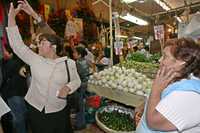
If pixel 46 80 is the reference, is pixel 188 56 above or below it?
above

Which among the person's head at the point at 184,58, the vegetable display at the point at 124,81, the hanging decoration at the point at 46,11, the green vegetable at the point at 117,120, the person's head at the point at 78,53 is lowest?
the green vegetable at the point at 117,120

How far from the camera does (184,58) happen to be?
1594 mm

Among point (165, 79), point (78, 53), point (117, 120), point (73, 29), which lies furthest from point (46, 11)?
point (165, 79)

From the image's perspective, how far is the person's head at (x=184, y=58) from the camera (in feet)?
5.21

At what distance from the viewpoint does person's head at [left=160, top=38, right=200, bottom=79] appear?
5.21 feet

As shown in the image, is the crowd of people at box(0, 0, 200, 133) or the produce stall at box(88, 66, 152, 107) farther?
the produce stall at box(88, 66, 152, 107)

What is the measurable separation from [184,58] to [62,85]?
1.86 meters

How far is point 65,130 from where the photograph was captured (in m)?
3.42

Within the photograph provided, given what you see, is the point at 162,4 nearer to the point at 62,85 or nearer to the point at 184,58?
the point at 62,85

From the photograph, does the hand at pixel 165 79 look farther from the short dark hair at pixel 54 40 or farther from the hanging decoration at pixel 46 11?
the hanging decoration at pixel 46 11

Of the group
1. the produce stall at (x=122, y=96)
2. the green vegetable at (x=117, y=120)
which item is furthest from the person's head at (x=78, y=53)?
the produce stall at (x=122, y=96)

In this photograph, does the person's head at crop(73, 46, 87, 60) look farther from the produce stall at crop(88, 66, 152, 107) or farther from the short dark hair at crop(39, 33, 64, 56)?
the short dark hair at crop(39, 33, 64, 56)

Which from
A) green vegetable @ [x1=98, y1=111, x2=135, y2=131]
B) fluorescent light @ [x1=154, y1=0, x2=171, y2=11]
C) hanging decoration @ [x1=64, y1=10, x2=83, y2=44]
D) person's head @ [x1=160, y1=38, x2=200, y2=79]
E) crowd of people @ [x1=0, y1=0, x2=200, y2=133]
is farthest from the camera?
fluorescent light @ [x1=154, y1=0, x2=171, y2=11]

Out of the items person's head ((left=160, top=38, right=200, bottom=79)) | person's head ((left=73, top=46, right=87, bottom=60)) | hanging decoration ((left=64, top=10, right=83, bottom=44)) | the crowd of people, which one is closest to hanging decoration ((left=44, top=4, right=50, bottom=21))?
hanging decoration ((left=64, top=10, right=83, bottom=44))
